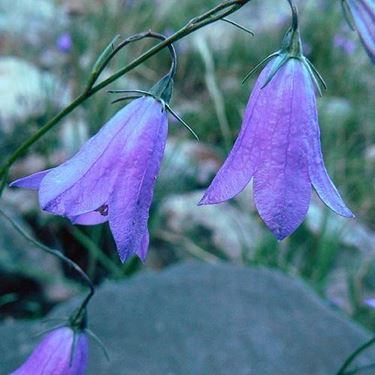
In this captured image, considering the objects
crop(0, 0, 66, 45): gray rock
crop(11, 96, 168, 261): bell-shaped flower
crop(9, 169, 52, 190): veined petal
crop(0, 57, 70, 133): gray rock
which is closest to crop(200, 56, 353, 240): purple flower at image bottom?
crop(11, 96, 168, 261): bell-shaped flower

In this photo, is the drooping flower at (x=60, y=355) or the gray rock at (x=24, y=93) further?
the gray rock at (x=24, y=93)

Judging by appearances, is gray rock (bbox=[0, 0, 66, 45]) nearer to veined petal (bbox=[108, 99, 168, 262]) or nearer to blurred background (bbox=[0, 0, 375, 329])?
blurred background (bbox=[0, 0, 375, 329])

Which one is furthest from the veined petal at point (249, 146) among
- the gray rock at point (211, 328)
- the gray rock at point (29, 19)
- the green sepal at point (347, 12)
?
the gray rock at point (29, 19)

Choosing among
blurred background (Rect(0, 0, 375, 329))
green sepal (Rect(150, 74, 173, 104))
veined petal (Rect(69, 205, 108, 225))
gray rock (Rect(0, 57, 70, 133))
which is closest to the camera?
green sepal (Rect(150, 74, 173, 104))

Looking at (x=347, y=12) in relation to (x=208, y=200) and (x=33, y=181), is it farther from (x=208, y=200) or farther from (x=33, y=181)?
(x=33, y=181)

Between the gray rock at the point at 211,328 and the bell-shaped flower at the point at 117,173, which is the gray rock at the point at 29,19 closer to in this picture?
the gray rock at the point at 211,328

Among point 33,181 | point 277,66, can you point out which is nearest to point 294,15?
point 277,66
